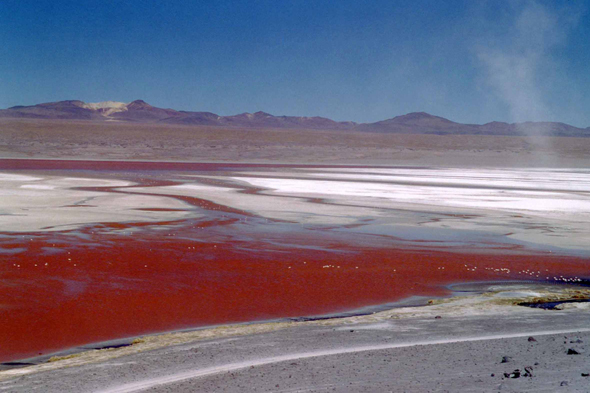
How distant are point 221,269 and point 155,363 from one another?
17.0 ft

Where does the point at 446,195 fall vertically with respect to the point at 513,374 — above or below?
above

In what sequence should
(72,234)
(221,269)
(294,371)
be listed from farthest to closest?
1. (72,234)
2. (221,269)
3. (294,371)

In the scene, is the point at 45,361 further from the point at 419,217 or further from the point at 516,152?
the point at 516,152

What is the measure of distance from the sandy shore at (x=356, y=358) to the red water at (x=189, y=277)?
1126 millimetres

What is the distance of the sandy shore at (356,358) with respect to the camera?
514cm

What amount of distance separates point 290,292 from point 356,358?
12.4 feet

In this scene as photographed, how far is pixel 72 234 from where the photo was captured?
13961mm

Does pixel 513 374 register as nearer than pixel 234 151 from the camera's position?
Yes

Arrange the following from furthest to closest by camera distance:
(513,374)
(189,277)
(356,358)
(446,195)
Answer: (446,195) → (189,277) → (356,358) → (513,374)

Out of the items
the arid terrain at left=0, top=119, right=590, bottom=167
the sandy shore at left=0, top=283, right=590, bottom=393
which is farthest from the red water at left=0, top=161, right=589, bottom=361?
the arid terrain at left=0, top=119, right=590, bottom=167

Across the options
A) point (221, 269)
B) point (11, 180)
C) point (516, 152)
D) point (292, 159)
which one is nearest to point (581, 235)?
point (221, 269)

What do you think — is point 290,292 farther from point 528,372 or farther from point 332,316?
point 528,372

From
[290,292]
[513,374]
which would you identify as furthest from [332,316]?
[513,374]

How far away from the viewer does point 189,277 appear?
408 inches
